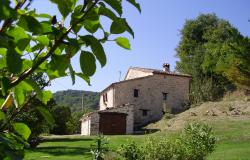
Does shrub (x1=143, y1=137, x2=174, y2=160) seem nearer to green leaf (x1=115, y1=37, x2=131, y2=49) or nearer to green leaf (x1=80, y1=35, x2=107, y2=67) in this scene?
green leaf (x1=115, y1=37, x2=131, y2=49)

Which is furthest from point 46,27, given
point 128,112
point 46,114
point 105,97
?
point 105,97

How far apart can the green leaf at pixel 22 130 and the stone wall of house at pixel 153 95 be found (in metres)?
40.6

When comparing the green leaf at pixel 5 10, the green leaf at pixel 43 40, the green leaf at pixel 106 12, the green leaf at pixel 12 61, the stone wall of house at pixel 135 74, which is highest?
the stone wall of house at pixel 135 74

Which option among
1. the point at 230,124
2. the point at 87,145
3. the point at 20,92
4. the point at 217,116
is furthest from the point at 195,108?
the point at 20,92

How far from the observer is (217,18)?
66.5 m

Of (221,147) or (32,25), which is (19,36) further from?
(221,147)

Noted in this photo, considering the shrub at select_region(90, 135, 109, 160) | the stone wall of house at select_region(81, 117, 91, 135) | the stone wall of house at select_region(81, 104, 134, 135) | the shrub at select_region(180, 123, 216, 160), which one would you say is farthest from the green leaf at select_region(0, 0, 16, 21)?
the stone wall of house at select_region(81, 117, 91, 135)

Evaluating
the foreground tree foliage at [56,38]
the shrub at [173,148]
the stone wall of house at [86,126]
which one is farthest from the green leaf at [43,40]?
the stone wall of house at [86,126]

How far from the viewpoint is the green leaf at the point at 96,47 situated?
1161 millimetres

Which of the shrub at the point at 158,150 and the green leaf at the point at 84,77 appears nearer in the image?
the green leaf at the point at 84,77

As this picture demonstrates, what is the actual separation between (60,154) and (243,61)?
42.9ft

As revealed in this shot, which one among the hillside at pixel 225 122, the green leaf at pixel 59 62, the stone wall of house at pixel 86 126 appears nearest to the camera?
the green leaf at pixel 59 62

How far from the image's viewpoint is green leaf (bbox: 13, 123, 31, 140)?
137 cm

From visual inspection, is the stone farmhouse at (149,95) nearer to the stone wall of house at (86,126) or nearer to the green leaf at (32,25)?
the stone wall of house at (86,126)
